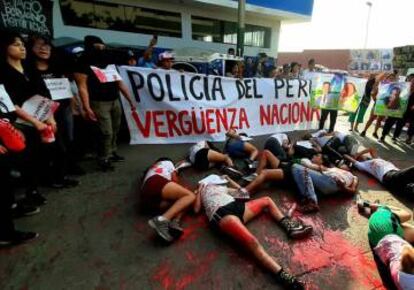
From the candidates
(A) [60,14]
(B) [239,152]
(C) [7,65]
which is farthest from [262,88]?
(A) [60,14]

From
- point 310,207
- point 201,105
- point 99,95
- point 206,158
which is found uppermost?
point 99,95

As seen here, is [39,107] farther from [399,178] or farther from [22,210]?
[399,178]

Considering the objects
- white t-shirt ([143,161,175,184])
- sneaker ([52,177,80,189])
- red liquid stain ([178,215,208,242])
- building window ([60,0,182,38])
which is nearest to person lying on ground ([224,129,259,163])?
white t-shirt ([143,161,175,184])

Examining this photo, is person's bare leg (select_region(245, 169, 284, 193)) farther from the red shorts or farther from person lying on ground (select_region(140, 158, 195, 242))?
the red shorts

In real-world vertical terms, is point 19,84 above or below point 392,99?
above

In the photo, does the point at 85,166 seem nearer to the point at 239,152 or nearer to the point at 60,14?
the point at 239,152

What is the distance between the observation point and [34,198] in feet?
11.6

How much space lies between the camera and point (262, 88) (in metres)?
6.95

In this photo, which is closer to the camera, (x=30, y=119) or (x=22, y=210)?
(x=30, y=119)

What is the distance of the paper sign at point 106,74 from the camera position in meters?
4.32

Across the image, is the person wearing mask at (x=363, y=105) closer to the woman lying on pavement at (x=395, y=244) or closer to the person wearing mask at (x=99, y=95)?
the woman lying on pavement at (x=395, y=244)

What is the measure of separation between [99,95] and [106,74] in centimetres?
33

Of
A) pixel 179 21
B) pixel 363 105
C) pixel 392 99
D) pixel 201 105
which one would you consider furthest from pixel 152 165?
pixel 179 21

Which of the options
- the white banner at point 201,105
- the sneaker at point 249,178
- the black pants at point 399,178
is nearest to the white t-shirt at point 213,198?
the sneaker at point 249,178
